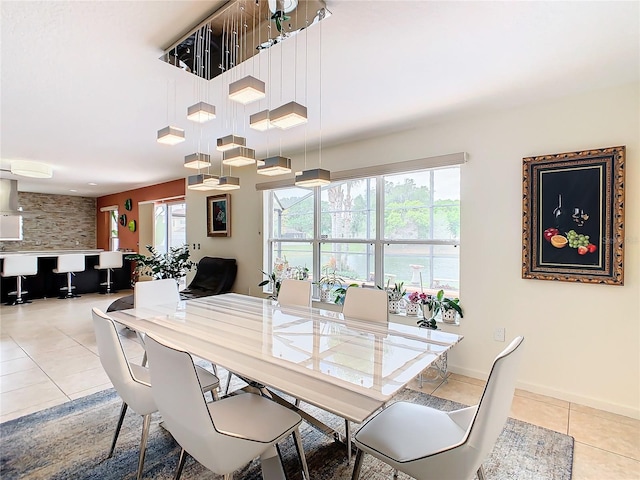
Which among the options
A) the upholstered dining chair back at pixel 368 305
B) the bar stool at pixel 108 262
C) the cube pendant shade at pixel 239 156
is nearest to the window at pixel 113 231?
the bar stool at pixel 108 262

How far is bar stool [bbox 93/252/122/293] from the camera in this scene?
7.25 metres

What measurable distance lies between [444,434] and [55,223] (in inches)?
450

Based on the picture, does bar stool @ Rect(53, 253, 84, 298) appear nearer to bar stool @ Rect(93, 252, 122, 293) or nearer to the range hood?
bar stool @ Rect(93, 252, 122, 293)

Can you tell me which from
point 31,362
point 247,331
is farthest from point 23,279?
point 247,331

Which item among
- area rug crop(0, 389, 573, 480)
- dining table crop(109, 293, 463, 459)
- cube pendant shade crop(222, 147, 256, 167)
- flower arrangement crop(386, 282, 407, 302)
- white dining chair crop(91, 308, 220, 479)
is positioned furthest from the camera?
flower arrangement crop(386, 282, 407, 302)

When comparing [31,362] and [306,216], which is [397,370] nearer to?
[306,216]

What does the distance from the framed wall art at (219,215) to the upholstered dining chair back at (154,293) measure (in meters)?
2.48

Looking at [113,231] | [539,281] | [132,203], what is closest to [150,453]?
[539,281]

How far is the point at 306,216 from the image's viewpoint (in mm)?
4613

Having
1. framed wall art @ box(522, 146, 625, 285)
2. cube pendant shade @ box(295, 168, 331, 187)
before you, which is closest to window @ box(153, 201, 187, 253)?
cube pendant shade @ box(295, 168, 331, 187)

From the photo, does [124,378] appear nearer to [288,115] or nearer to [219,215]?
[288,115]

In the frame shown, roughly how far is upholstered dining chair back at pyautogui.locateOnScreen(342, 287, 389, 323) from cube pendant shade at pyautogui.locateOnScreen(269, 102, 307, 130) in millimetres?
1324

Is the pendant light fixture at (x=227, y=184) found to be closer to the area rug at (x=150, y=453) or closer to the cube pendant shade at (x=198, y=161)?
the cube pendant shade at (x=198, y=161)

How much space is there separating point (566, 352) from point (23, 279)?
8721 mm
